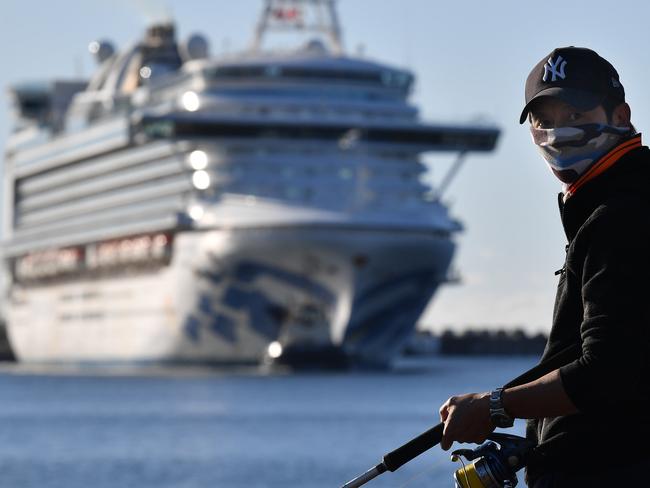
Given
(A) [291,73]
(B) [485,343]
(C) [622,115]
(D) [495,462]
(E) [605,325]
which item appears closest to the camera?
(E) [605,325]

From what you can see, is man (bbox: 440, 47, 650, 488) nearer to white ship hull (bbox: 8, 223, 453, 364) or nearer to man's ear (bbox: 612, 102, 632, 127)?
man's ear (bbox: 612, 102, 632, 127)

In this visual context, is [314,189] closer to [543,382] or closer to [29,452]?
[29,452]

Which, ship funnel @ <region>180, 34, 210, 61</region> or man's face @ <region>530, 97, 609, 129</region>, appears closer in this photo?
man's face @ <region>530, 97, 609, 129</region>

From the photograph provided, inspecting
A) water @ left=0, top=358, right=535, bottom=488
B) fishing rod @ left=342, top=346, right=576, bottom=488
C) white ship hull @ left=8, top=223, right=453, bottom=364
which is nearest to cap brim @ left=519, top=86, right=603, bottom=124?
fishing rod @ left=342, top=346, right=576, bottom=488

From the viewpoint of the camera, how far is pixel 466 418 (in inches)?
150

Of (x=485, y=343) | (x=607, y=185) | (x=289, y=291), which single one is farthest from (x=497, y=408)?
(x=485, y=343)

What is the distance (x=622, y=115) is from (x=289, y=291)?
5574 cm

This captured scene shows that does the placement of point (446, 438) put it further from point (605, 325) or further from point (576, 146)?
point (576, 146)

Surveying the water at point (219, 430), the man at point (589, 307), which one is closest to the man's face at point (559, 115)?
the man at point (589, 307)

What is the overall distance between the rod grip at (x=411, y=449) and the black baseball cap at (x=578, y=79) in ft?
2.13

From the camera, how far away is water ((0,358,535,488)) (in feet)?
93.1

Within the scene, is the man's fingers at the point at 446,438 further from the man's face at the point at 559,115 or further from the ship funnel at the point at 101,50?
the ship funnel at the point at 101,50

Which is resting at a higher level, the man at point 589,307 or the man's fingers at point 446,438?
the man at point 589,307

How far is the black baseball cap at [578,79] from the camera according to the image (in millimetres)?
3852
